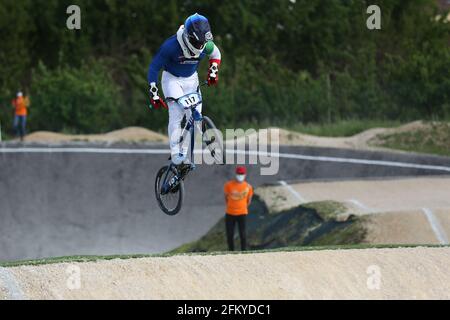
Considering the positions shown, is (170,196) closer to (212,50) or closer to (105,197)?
(212,50)

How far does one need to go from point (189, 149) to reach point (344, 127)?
2427 centimetres

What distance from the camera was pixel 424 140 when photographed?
35.8 meters

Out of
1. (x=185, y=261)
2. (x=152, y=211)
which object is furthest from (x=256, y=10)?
(x=185, y=261)

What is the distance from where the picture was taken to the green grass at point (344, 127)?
3938cm

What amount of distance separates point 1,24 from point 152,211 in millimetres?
13513

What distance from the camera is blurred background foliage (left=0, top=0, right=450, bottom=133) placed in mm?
39438

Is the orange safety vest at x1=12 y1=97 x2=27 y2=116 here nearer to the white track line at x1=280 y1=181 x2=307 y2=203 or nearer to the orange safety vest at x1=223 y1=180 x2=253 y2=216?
the white track line at x1=280 y1=181 x2=307 y2=203

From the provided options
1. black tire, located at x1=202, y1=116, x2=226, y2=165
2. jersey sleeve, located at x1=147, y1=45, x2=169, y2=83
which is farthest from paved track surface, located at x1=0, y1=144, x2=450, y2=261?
jersey sleeve, located at x1=147, y1=45, x2=169, y2=83

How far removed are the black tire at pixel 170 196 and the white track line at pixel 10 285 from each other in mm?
2279

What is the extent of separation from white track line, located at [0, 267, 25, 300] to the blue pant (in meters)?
21.2

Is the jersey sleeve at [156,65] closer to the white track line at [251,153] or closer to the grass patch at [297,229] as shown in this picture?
the grass patch at [297,229]

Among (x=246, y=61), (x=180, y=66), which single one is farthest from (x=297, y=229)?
(x=246, y=61)

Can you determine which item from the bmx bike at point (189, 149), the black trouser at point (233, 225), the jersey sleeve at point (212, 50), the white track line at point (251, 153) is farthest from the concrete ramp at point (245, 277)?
the white track line at point (251, 153)

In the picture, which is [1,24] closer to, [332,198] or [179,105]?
[332,198]
